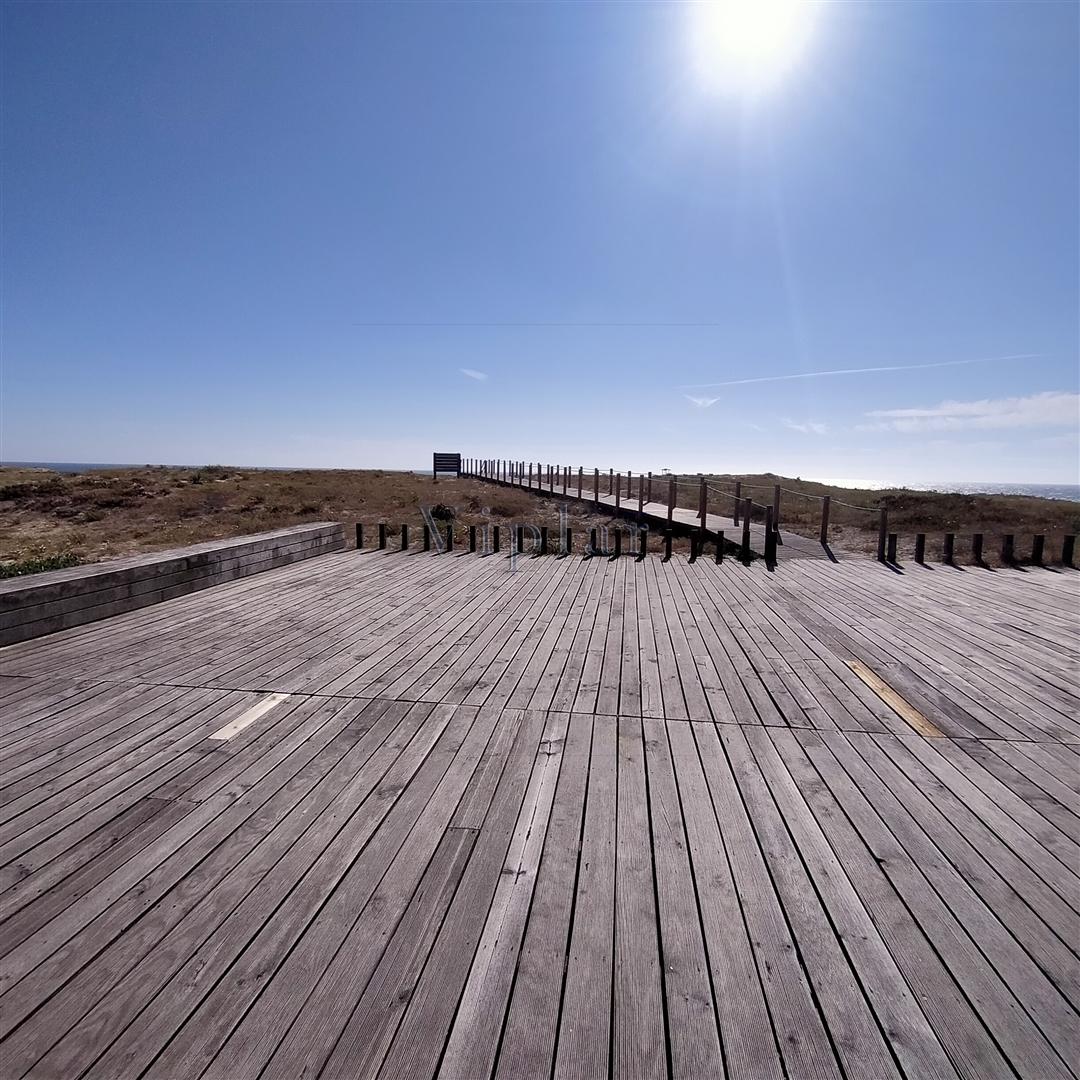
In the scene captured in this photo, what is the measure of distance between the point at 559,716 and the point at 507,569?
4761mm

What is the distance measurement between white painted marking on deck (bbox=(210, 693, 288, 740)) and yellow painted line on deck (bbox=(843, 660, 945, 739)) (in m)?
3.77

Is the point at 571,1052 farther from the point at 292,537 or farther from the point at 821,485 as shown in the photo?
the point at 821,485

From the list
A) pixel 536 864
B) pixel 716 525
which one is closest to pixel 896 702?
pixel 536 864

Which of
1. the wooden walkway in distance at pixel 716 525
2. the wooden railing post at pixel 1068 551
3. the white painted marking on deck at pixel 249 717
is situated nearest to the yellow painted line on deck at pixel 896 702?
the white painted marking on deck at pixel 249 717

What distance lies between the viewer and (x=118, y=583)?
545 centimetres

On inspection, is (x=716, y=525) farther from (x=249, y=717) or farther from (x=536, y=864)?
(x=536, y=864)

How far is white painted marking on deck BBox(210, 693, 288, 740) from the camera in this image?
3.11 m

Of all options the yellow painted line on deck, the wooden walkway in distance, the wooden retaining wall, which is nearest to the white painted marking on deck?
the wooden retaining wall

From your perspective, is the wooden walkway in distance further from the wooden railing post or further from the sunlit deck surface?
the sunlit deck surface

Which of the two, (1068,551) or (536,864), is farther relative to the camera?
(1068,551)

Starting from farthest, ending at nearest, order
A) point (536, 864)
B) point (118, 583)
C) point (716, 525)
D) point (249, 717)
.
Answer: point (716, 525)
point (118, 583)
point (249, 717)
point (536, 864)

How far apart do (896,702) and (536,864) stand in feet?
8.93

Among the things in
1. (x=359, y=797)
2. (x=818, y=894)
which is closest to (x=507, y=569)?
(x=359, y=797)

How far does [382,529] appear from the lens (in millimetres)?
9492
